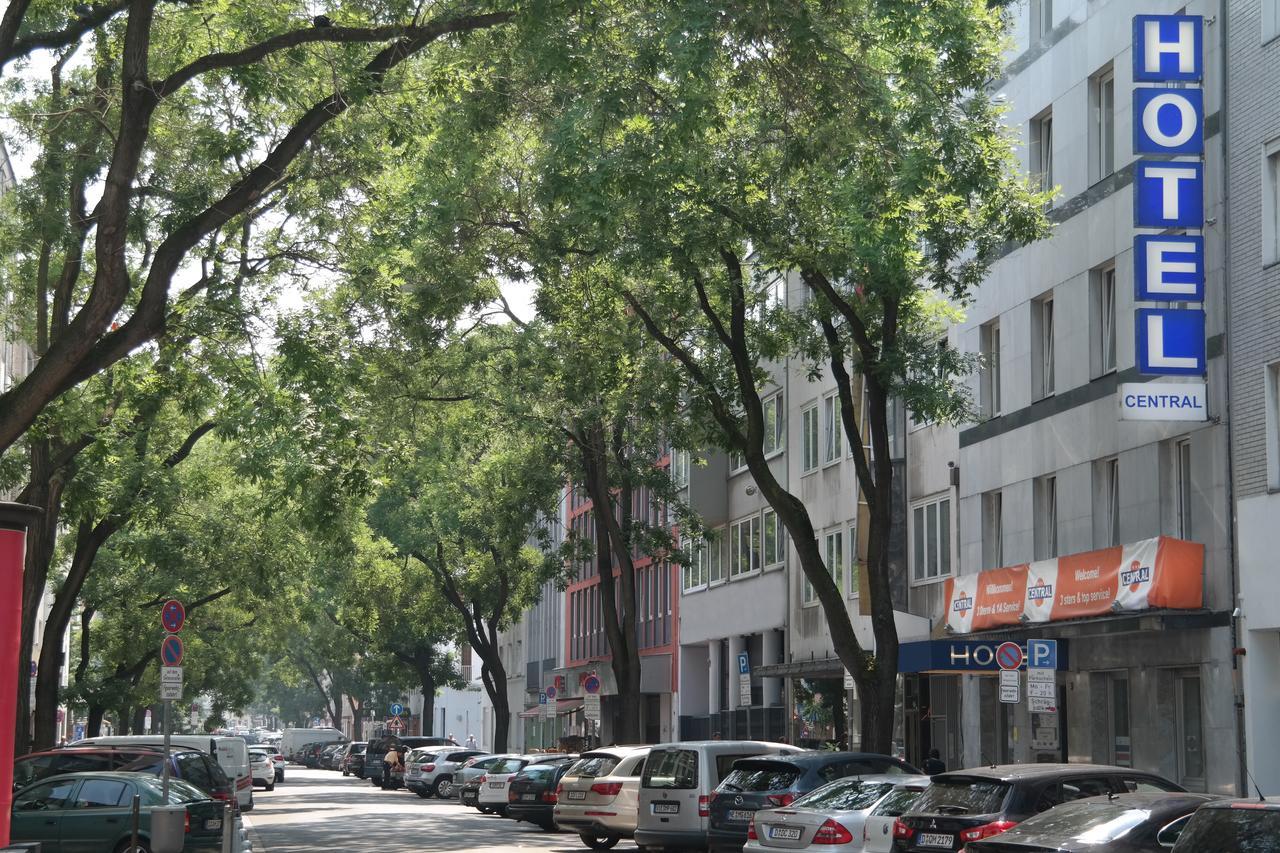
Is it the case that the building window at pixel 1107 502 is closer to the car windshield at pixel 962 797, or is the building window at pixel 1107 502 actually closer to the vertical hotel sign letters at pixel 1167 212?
the vertical hotel sign letters at pixel 1167 212

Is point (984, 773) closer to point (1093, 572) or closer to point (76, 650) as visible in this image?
point (1093, 572)

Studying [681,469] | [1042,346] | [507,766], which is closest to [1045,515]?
[1042,346]

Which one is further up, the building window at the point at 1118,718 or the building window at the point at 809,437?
the building window at the point at 809,437

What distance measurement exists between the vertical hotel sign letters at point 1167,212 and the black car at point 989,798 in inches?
345

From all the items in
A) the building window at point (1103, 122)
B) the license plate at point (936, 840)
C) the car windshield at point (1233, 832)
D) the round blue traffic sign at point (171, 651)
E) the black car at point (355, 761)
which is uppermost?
the building window at point (1103, 122)

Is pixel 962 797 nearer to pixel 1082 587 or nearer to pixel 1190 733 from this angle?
pixel 1190 733

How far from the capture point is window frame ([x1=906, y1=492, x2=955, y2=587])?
34.1 meters

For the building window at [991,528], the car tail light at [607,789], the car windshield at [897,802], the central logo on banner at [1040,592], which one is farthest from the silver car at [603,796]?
the car windshield at [897,802]

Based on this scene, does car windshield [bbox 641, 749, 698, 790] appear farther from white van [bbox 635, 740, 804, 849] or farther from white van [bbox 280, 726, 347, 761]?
white van [bbox 280, 726, 347, 761]

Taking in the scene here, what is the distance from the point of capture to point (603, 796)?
27609 mm

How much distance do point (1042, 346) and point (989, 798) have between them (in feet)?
53.2

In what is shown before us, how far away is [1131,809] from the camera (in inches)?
514

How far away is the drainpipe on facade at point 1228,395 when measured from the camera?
76.5 feet

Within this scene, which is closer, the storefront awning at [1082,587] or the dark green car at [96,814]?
the dark green car at [96,814]
